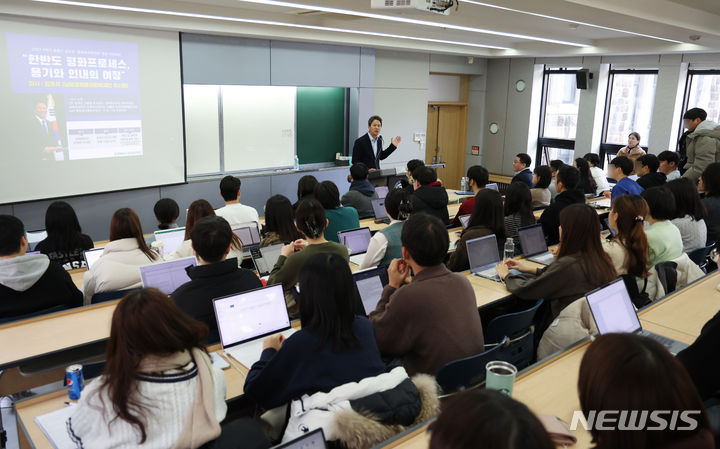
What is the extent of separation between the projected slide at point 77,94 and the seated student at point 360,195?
9.49ft

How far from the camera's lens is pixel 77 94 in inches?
250

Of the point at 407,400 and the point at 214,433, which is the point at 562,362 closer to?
the point at 407,400

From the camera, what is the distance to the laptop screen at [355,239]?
15.1 ft

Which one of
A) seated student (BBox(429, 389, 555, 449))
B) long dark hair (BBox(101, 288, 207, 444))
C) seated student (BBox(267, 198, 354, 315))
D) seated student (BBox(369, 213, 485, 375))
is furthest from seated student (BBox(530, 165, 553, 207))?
seated student (BBox(429, 389, 555, 449))

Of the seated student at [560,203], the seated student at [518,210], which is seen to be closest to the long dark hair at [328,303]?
the seated student at [518,210]

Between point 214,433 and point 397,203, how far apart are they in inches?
106

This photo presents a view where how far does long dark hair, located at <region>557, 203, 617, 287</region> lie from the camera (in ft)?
10.3

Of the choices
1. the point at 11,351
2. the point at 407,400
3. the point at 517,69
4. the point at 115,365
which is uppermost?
the point at 517,69

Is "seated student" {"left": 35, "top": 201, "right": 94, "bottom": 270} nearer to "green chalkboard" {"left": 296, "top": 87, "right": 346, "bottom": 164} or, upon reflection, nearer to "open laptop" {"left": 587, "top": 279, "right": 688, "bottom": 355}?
"open laptop" {"left": 587, "top": 279, "right": 688, "bottom": 355}

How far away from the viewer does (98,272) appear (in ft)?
11.6

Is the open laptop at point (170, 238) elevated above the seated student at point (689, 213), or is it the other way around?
the seated student at point (689, 213)

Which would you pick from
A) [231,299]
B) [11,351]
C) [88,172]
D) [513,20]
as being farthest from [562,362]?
[88,172]

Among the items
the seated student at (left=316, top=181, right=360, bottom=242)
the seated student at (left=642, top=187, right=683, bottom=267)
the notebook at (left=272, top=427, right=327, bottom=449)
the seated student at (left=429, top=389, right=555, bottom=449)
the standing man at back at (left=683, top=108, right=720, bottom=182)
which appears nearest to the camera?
the seated student at (left=429, top=389, right=555, bottom=449)

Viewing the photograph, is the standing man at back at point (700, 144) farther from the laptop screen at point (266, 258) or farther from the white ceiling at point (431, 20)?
the laptop screen at point (266, 258)
